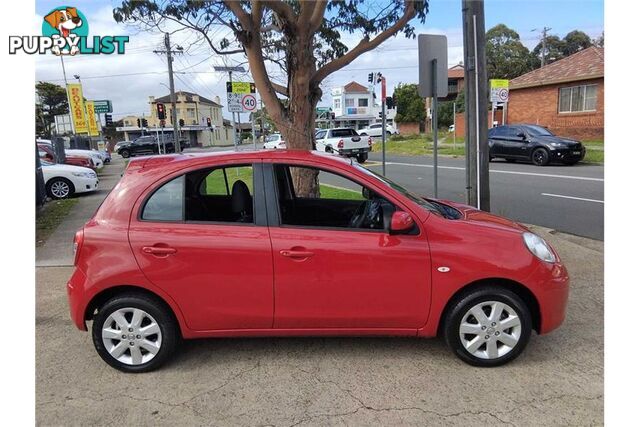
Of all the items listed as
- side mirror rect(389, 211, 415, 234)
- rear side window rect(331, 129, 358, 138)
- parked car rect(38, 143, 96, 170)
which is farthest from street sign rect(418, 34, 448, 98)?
rear side window rect(331, 129, 358, 138)

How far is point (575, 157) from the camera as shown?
1684 centimetres

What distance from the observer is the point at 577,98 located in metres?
24.4

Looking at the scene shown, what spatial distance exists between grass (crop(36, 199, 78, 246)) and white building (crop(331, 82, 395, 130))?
7132 centimetres

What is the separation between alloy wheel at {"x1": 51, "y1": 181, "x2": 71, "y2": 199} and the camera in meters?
13.0

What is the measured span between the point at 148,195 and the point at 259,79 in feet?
14.6

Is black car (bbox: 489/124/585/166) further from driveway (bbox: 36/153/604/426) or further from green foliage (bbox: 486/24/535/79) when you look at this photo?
green foliage (bbox: 486/24/535/79)

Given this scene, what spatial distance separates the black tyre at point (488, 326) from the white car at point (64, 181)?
41.6 ft

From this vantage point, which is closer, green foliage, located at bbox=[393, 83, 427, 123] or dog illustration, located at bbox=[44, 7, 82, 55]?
dog illustration, located at bbox=[44, 7, 82, 55]

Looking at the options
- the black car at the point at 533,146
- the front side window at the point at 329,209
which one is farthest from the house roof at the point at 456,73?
the front side window at the point at 329,209

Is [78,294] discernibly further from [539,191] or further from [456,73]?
[456,73]

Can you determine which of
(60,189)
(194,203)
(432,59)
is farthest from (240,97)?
(194,203)

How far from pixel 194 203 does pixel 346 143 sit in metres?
20.6

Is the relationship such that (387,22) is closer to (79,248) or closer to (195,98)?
(79,248)

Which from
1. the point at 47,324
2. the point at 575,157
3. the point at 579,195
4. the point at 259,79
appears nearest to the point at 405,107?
the point at 575,157
